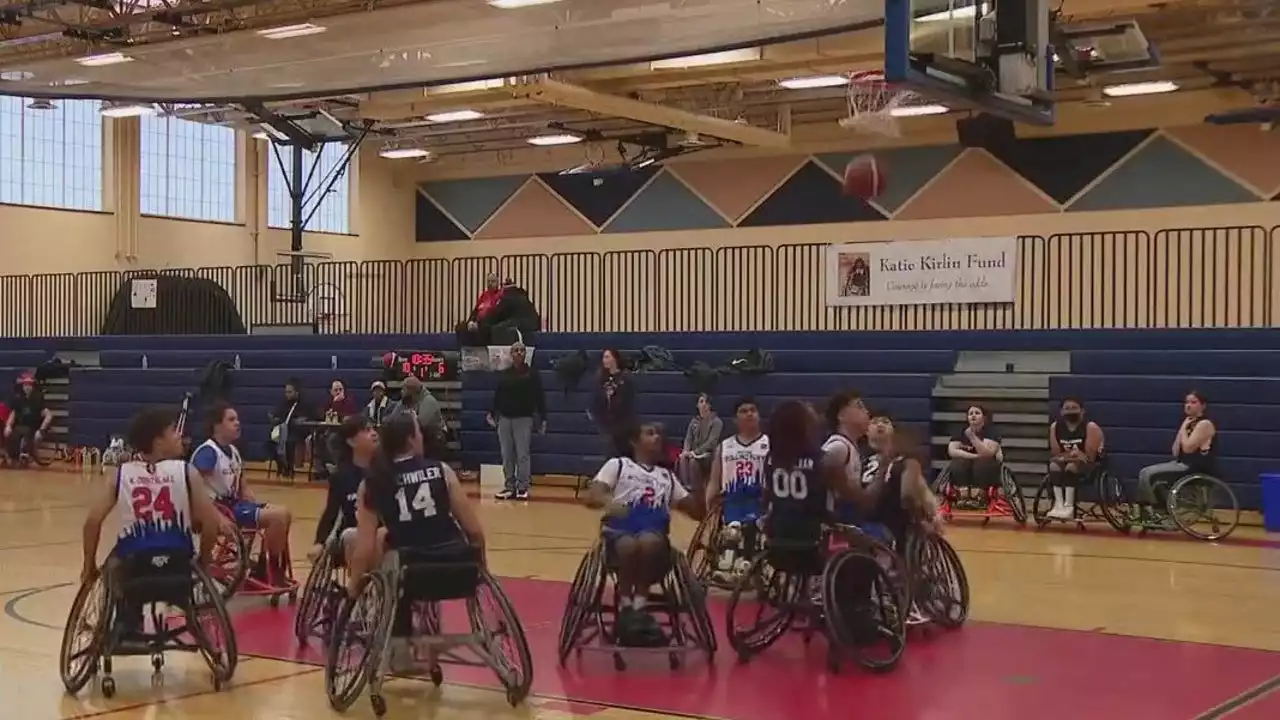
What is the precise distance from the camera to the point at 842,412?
24.4 feet

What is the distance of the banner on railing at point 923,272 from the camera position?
1942cm

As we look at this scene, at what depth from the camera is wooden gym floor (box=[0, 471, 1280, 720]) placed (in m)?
5.83

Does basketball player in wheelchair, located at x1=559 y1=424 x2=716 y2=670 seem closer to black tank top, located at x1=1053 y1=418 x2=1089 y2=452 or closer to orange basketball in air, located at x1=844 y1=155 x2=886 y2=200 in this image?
black tank top, located at x1=1053 y1=418 x2=1089 y2=452

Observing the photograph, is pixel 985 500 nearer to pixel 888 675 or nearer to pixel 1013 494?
pixel 1013 494

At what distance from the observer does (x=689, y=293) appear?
1984 cm

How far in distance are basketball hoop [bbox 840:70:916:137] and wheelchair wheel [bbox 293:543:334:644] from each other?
10865 millimetres

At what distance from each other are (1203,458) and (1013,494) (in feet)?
5.16

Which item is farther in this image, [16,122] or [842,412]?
[16,122]

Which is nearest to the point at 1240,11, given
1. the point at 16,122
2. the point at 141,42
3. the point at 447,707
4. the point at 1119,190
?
the point at 1119,190

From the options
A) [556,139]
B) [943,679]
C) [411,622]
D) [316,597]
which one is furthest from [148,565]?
[556,139]

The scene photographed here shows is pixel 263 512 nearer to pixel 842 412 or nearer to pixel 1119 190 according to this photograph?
pixel 842 412

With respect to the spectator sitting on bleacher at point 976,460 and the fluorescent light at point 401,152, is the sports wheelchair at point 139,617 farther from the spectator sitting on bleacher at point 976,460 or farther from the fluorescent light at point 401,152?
the fluorescent light at point 401,152

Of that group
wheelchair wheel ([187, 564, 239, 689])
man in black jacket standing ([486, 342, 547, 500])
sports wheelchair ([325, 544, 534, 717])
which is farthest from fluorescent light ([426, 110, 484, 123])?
sports wheelchair ([325, 544, 534, 717])

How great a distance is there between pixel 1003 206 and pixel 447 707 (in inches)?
671
